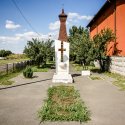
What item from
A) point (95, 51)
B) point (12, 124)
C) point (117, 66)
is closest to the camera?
point (12, 124)

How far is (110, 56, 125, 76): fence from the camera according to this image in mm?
21125

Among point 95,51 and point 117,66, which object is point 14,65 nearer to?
point 95,51

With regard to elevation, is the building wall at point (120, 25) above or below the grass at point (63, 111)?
above

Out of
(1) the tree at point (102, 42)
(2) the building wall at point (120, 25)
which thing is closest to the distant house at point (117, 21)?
(2) the building wall at point (120, 25)

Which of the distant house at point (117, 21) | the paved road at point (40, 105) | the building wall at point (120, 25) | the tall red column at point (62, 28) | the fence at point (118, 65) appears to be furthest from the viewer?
the distant house at point (117, 21)

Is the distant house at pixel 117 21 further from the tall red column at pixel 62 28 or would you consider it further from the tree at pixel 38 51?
the tree at pixel 38 51

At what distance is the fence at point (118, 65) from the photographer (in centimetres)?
2112

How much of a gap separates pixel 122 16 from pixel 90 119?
17.0 m

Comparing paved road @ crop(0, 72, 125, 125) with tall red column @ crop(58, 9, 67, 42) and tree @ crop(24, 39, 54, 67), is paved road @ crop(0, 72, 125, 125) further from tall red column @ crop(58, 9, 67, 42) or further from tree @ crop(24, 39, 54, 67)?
tree @ crop(24, 39, 54, 67)

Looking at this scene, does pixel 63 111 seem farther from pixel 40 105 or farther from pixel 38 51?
pixel 38 51

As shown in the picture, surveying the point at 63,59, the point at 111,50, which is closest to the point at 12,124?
the point at 63,59

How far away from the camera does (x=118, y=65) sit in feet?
73.4

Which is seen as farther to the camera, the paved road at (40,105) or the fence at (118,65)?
the fence at (118,65)

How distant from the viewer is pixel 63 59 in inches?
743
